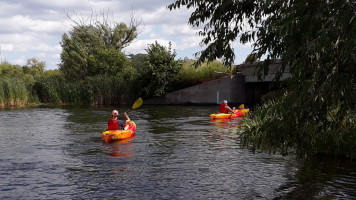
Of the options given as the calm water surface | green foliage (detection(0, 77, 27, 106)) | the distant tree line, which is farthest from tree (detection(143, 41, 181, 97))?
the calm water surface

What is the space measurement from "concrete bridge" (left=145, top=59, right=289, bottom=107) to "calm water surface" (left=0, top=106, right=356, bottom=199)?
16.5 m

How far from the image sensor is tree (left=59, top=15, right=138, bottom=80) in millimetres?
35312

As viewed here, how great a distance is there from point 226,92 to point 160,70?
523 cm

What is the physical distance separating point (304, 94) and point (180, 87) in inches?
1105

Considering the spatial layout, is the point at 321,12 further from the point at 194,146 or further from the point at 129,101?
the point at 129,101

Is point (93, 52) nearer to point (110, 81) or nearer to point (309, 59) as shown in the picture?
point (110, 81)

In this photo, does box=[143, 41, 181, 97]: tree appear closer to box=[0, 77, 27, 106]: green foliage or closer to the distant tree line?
the distant tree line

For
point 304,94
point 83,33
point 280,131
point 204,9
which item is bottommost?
point 280,131

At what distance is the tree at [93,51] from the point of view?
3531 centimetres

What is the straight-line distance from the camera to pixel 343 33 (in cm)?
396

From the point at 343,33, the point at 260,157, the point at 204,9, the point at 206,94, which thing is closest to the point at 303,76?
the point at 343,33

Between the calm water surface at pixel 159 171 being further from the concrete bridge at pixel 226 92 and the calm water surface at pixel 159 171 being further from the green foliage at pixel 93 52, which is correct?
the green foliage at pixel 93 52

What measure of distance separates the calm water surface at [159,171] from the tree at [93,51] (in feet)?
71.6

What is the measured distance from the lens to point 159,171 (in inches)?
341
